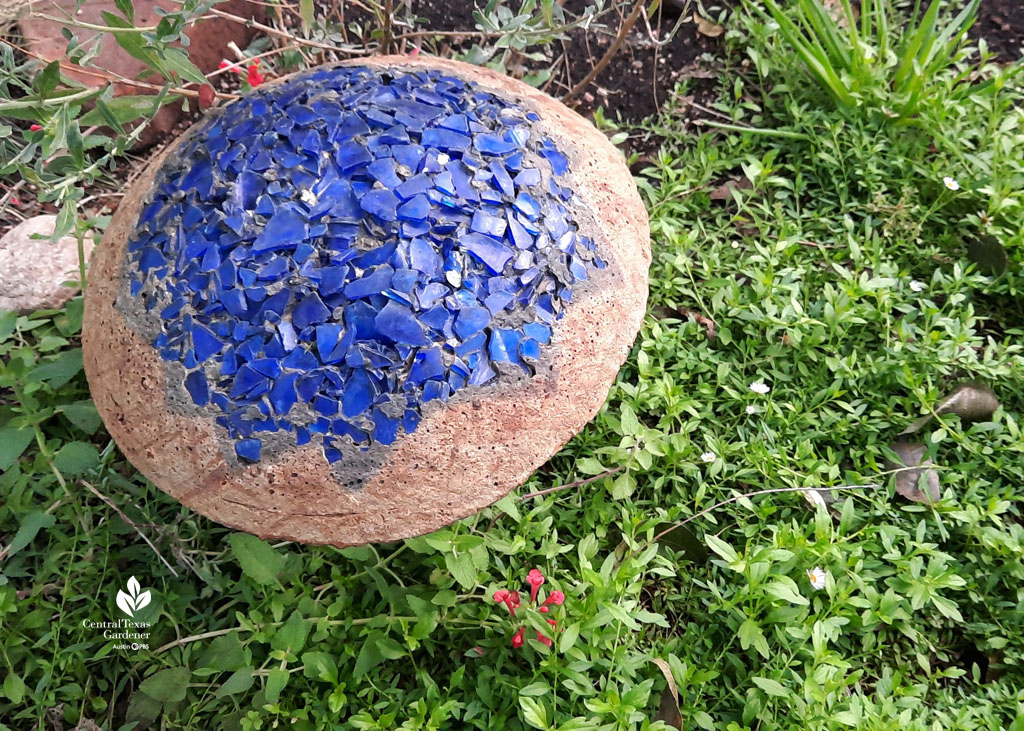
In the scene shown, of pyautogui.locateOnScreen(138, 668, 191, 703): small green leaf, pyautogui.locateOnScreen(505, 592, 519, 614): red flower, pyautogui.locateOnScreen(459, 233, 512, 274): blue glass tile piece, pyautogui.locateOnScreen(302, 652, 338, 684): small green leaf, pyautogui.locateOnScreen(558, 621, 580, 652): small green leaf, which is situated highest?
pyautogui.locateOnScreen(459, 233, 512, 274): blue glass tile piece

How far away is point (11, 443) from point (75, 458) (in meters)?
0.13

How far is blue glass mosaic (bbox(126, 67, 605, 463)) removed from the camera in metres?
1.11

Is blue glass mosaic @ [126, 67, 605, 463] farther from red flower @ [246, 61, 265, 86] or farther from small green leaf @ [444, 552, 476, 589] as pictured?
red flower @ [246, 61, 265, 86]

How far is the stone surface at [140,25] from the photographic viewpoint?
2.21 metres

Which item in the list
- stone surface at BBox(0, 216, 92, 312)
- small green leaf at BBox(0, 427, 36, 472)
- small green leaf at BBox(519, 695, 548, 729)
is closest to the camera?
small green leaf at BBox(519, 695, 548, 729)

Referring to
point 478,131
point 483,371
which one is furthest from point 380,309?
point 478,131

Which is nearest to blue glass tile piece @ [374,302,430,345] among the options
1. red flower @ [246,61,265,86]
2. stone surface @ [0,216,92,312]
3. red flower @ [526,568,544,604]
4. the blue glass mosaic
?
the blue glass mosaic

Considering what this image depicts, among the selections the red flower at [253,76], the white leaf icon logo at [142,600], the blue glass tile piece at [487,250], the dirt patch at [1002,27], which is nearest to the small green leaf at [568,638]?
the blue glass tile piece at [487,250]

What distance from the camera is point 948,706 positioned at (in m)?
1.58

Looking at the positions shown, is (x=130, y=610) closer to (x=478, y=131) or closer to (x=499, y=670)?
(x=499, y=670)

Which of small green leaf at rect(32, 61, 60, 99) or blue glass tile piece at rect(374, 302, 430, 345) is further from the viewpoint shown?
small green leaf at rect(32, 61, 60, 99)

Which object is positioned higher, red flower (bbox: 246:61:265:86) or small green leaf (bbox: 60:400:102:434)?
red flower (bbox: 246:61:265:86)

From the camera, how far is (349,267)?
112cm

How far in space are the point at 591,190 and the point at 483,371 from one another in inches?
17.1
